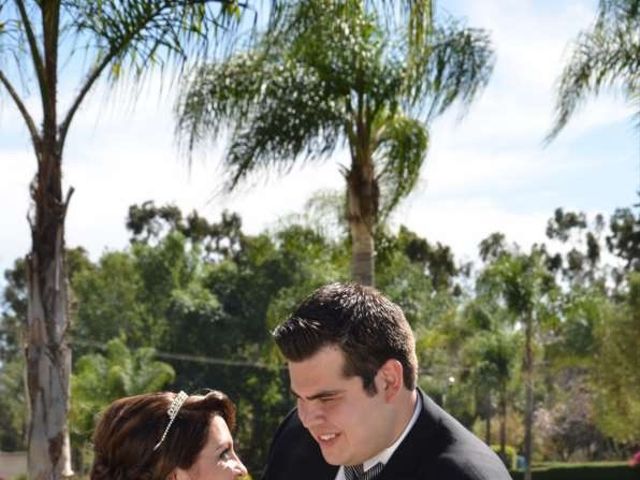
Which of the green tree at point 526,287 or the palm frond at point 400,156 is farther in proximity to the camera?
the green tree at point 526,287

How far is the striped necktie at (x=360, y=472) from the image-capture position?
10.0ft

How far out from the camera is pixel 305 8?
755 cm

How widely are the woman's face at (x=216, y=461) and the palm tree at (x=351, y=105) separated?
1059 centimetres

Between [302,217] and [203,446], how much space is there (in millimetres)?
20452

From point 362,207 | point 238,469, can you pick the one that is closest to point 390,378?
point 238,469

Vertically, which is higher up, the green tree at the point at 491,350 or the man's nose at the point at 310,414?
the green tree at the point at 491,350

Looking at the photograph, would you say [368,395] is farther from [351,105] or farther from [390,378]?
[351,105]

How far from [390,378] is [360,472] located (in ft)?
1.00

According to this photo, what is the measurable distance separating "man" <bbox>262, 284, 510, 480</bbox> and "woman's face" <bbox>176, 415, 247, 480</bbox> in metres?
0.29

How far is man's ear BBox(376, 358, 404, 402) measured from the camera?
294 centimetres

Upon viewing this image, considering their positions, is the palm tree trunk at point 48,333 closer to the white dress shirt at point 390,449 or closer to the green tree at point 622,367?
the white dress shirt at point 390,449

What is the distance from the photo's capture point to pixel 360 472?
3117 mm

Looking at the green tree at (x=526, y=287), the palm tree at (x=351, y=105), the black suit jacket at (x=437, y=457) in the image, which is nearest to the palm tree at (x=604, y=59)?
the palm tree at (x=351, y=105)

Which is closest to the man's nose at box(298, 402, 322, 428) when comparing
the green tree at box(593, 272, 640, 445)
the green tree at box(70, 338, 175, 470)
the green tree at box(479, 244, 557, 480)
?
the green tree at box(593, 272, 640, 445)
